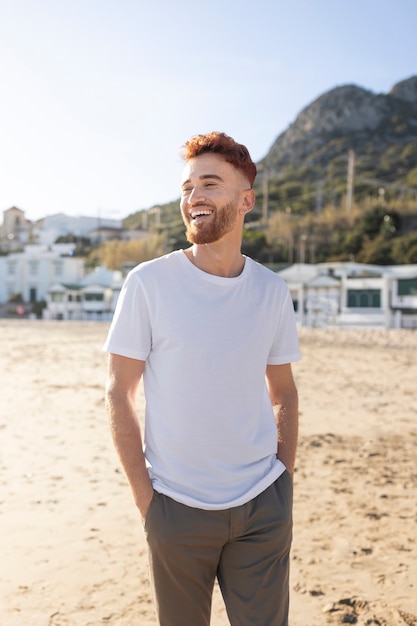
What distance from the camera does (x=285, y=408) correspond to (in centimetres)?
191

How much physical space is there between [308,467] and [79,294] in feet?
142

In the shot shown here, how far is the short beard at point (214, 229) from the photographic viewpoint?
5.63 feet

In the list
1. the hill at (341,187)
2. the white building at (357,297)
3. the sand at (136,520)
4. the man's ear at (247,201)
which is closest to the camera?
the man's ear at (247,201)

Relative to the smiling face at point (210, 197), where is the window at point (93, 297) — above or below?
below

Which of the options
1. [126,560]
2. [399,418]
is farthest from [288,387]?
[399,418]

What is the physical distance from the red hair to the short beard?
0.42 feet

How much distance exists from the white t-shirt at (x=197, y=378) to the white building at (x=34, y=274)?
5458cm

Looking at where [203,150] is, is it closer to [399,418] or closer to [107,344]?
[107,344]

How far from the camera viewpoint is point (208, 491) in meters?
1.60

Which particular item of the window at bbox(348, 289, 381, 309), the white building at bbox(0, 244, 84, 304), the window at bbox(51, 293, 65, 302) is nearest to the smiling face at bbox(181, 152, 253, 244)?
the window at bbox(348, 289, 381, 309)

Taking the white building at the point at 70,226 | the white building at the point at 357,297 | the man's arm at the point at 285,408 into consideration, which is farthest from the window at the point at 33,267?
the man's arm at the point at 285,408

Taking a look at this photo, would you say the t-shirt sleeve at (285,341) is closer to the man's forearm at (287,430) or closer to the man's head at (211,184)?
the man's forearm at (287,430)

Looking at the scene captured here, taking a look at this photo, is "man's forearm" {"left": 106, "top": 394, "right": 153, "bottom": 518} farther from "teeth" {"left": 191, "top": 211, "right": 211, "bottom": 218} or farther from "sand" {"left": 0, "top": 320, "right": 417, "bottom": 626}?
"sand" {"left": 0, "top": 320, "right": 417, "bottom": 626}

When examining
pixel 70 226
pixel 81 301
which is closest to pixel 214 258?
pixel 81 301
